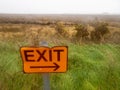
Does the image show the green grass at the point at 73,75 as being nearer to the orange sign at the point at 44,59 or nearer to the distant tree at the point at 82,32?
the orange sign at the point at 44,59

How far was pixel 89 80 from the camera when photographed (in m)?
5.83

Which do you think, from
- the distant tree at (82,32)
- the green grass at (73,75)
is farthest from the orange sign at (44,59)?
the distant tree at (82,32)

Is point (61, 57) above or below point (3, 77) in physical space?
above

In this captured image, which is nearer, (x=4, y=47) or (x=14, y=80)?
(x=14, y=80)

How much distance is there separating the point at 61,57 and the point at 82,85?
230 centimetres

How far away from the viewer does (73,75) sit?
19.6 feet

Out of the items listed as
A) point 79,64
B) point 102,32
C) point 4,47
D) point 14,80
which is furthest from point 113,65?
point 102,32

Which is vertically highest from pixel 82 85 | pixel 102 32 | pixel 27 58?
pixel 27 58

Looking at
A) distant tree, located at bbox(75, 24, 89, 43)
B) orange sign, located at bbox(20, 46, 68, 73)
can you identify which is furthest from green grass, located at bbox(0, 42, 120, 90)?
distant tree, located at bbox(75, 24, 89, 43)

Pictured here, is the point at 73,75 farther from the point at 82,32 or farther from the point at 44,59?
the point at 82,32

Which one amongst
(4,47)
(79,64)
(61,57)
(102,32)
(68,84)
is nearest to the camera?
(61,57)

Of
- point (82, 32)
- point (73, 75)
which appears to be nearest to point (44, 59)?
point (73, 75)

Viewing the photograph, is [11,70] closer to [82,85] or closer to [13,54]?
[13,54]

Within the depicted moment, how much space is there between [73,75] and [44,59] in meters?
2.58
